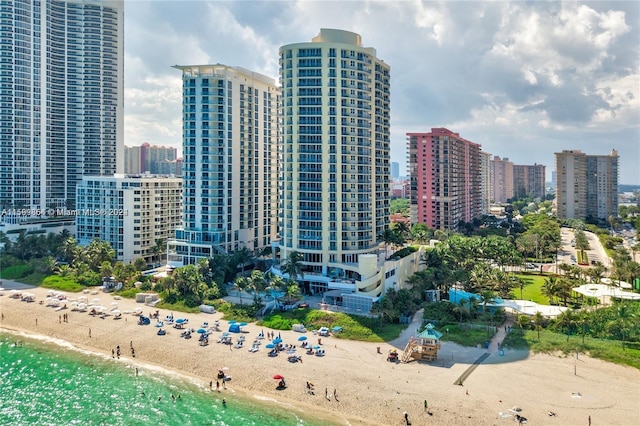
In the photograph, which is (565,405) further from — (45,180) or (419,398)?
(45,180)

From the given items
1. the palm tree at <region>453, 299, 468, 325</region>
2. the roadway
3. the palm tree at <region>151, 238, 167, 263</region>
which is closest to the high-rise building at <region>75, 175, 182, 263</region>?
the palm tree at <region>151, 238, 167, 263</region>

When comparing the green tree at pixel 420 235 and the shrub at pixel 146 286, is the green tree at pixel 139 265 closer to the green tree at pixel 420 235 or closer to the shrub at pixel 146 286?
the shrub at pixel 146 286

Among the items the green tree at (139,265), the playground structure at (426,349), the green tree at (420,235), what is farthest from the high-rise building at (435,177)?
the playground structure at (426,349)

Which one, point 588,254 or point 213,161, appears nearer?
point 213,161

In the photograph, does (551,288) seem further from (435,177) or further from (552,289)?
(435,177)

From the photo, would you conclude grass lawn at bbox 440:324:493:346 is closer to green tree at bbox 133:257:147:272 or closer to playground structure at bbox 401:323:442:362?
playground structure at bbox 401:323:442:362

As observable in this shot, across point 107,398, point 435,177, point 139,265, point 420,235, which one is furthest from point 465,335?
point 435,177

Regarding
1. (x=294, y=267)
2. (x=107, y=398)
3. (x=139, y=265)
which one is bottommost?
(x=107, y=398)
